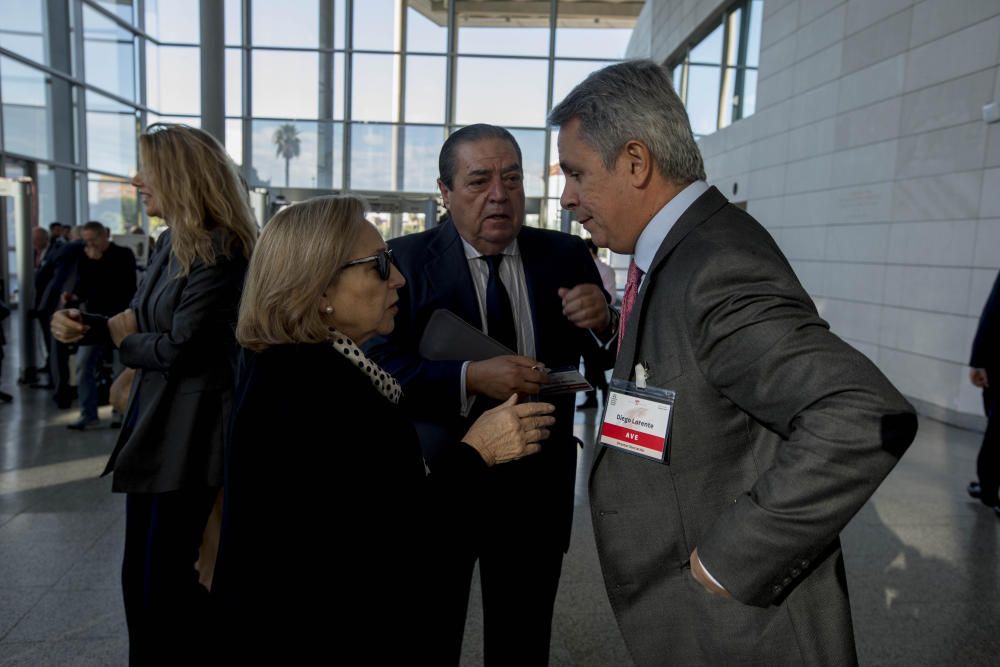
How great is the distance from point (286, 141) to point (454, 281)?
18.8 metres

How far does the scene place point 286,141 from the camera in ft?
63.9

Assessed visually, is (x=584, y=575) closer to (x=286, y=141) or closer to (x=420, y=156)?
(x=420, y=156)

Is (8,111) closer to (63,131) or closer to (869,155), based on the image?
(63,131)

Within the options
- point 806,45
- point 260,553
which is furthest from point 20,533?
point 806,45

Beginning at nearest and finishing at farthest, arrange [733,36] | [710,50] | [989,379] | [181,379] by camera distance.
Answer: [181,379] → [989,379] → [733,36] → [710,50]

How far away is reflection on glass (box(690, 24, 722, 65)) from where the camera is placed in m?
14.7

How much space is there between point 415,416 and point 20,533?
9.39 ft

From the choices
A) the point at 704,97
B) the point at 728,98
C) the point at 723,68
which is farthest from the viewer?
the point at 704,97

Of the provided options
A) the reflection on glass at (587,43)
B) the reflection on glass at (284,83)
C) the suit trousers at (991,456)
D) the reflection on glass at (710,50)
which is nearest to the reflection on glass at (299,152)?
the reflection on glass at (284,83)

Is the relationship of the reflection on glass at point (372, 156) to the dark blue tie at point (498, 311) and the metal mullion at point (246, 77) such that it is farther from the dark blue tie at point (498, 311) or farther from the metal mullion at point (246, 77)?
the dark blue tie at point (498, 311)

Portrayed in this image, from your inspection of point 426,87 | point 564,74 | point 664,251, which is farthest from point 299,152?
point 664,251

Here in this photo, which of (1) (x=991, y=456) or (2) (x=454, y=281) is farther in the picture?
(1) (x=991, y=456)

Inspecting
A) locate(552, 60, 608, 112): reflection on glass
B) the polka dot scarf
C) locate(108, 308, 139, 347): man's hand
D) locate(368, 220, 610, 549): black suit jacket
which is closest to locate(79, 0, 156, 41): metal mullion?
locate(552, 60, 608, 112): reflection on glass

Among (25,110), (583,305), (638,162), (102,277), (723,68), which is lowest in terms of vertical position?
(102,277)
